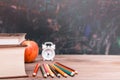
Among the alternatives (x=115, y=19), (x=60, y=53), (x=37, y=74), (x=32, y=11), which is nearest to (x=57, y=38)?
(x=60, y=53)

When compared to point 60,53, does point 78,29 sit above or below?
above

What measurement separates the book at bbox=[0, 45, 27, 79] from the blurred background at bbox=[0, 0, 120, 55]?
21.1 inches

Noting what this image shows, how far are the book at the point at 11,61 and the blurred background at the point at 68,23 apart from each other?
54cm

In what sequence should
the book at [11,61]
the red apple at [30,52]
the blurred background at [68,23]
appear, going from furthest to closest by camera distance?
the blurred background at [68,23] → the red apple at [30,52] → the book at [11,61]

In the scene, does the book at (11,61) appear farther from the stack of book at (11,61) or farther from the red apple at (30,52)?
the red apple at (30,52)

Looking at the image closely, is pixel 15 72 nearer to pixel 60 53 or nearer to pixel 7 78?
pixel 7 78

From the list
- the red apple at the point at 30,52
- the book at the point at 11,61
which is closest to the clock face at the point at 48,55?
the red apple at the point at 30,52

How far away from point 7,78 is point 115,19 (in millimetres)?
825

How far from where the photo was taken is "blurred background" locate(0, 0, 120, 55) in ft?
4.06

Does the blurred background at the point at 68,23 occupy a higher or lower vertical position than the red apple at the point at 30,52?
higher

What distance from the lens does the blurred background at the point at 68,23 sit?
4.06ft

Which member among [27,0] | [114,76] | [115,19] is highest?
[27,0]

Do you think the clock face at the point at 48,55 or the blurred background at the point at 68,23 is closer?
the clock face at the point at 48,55

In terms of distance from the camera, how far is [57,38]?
128 cm
